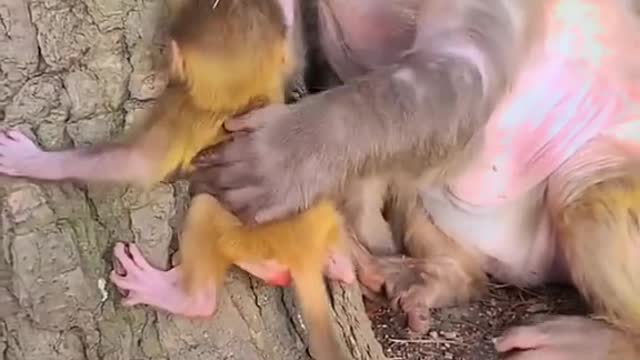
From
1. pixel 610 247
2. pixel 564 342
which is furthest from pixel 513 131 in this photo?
pixel 564 342

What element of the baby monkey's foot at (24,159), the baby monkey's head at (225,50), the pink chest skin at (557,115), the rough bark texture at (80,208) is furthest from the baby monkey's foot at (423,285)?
the baby monkey's foot at (24,159)

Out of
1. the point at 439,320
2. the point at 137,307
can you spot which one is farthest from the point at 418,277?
the point at 137,307

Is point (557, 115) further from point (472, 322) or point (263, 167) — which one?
point (263, 167)

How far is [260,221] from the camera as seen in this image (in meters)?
1.95

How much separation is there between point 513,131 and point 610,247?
0.79 feet

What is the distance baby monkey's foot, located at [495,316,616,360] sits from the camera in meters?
2.31

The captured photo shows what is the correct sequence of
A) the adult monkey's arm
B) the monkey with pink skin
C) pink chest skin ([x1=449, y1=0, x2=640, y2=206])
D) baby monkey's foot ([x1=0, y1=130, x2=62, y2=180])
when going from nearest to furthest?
baby monkey's foot ([x1=0, y1=130, x2=62, y2=180]), the adult monkey's arm, the monkey with pink skin, pink chest skin ([x1=449, y1=0, x2=640, y2=206])

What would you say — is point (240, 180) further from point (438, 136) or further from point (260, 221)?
point (438, 136)

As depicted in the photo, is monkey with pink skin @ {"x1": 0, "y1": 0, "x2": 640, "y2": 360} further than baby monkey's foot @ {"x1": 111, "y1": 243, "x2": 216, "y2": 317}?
Yes

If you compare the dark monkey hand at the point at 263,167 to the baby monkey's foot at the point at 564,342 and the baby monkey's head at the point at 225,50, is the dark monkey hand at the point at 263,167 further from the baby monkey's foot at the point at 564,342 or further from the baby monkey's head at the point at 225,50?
the baby monkey's foot at the point at 564,342

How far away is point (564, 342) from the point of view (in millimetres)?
2336

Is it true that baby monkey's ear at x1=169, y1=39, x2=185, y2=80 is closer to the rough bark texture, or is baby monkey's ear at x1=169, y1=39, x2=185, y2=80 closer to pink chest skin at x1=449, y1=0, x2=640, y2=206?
the rough bark texture

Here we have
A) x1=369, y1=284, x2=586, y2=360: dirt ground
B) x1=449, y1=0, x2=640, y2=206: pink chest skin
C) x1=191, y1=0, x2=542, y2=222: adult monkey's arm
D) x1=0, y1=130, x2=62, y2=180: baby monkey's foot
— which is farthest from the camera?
x1=449, y1=0, x2=640, y2=206: pink chest skin

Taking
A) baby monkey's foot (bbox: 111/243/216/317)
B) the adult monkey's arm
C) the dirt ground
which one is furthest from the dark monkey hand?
the dirt ground
